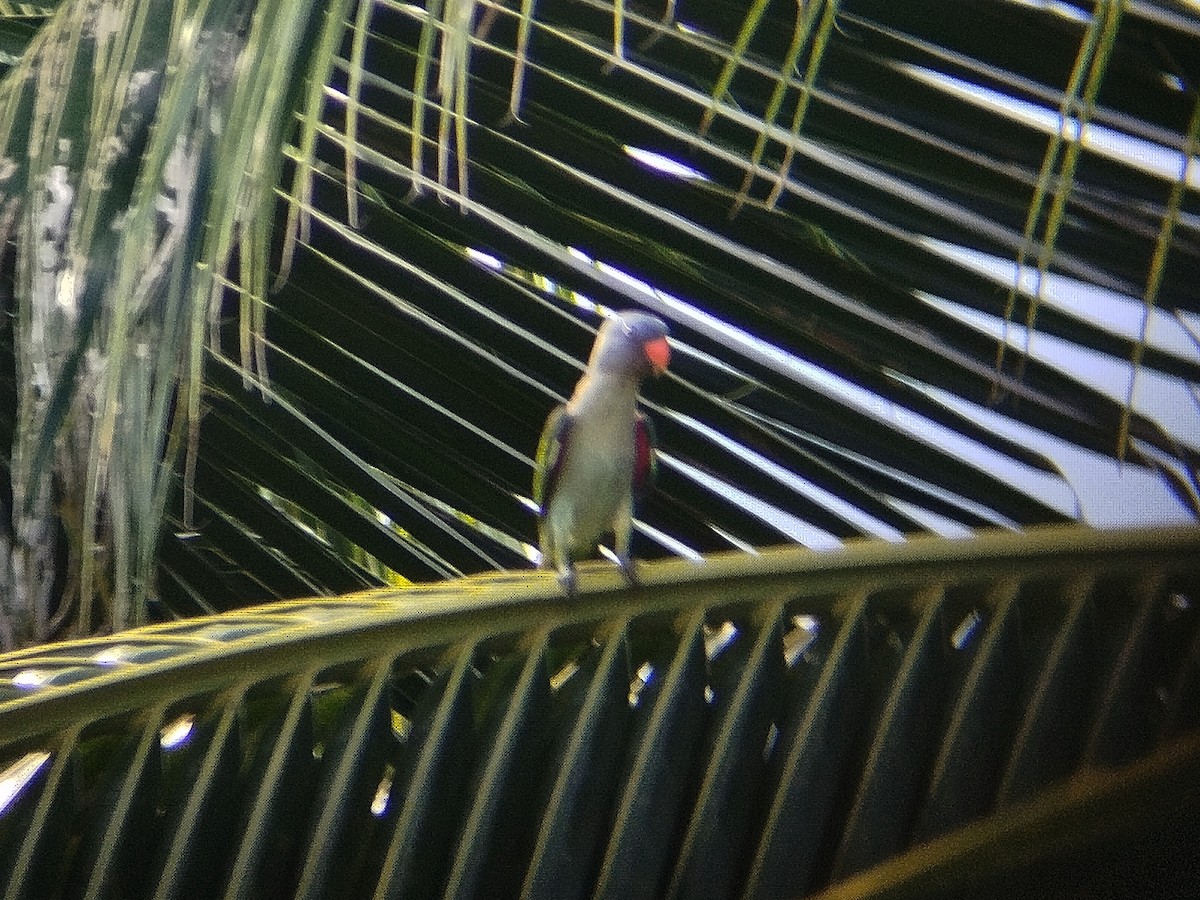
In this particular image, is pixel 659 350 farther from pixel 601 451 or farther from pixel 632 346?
pixel 601 451

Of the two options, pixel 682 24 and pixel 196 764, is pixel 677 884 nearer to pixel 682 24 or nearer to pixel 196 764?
pixel 196 764

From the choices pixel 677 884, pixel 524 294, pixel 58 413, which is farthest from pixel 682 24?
pixel 677 884

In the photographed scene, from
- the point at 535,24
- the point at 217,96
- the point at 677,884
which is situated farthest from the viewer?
the point at 535,24

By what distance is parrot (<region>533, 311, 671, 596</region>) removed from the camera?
44.8 inches

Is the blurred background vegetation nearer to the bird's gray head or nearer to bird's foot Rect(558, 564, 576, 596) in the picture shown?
the bird's gray head

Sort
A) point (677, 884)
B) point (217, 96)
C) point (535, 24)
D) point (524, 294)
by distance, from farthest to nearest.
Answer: point (524, 294) < point (535, 24) < point (677, 884) < point (217, 96)

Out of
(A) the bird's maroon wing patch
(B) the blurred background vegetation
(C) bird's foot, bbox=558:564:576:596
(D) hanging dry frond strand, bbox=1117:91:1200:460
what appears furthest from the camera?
(A) the bird's maroon wing patch

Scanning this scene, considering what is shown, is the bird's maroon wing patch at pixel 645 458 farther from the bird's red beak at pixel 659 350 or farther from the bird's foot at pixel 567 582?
the bird's foot at pixel 567 582

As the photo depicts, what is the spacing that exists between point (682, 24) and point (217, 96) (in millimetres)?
387

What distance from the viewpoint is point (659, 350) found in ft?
3.74

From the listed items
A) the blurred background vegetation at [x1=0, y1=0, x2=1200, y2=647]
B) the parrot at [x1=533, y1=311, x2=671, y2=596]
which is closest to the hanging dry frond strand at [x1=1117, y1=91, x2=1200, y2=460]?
the blurred background vegetation at [x1=0, y1=0, x2=1200, y2=647]

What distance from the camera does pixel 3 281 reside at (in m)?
1.11

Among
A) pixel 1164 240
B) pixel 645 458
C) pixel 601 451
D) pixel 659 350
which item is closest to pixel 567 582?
pixel 659 350

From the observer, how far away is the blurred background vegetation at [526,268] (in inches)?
29.0
